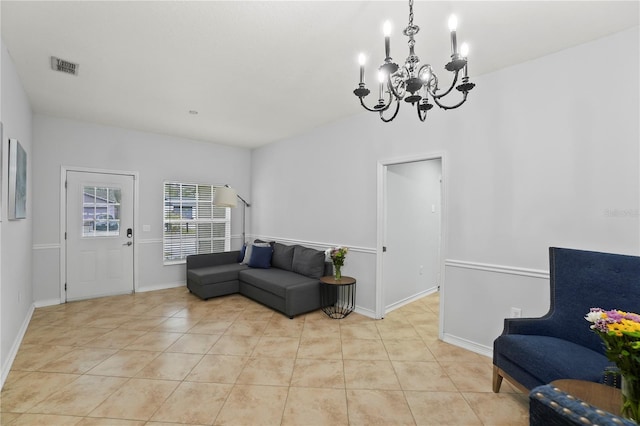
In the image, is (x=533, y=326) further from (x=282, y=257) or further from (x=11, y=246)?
(x=11, y=246)

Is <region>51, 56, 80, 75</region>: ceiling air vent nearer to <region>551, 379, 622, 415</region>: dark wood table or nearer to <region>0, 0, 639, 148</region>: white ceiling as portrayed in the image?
<region>0, 0, 639, 148</region>: white ceiling

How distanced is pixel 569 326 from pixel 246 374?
8.19 ft

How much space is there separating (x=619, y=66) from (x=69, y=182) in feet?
21.1

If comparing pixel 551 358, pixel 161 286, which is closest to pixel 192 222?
pixel 161 286

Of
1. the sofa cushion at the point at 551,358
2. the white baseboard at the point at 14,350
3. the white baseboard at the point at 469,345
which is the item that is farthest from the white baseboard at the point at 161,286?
the sofa cushion at the point at 551,358

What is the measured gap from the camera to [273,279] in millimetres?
4078

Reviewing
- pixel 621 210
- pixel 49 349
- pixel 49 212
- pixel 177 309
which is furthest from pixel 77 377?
pixel 621 210

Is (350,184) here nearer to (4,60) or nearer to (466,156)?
(466,156)

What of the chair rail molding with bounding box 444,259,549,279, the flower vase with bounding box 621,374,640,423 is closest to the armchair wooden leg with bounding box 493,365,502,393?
the chair rail molding with bounding box 444,259,549,279

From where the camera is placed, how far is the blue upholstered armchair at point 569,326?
180cm

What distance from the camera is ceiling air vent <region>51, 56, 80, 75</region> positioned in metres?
2.67

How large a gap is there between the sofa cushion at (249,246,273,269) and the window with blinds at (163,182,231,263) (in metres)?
1.33

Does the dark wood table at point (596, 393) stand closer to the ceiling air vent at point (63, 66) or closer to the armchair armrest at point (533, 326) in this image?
the armchair armrest at point (533, 326)

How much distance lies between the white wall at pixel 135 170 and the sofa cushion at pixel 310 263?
2213 mm
